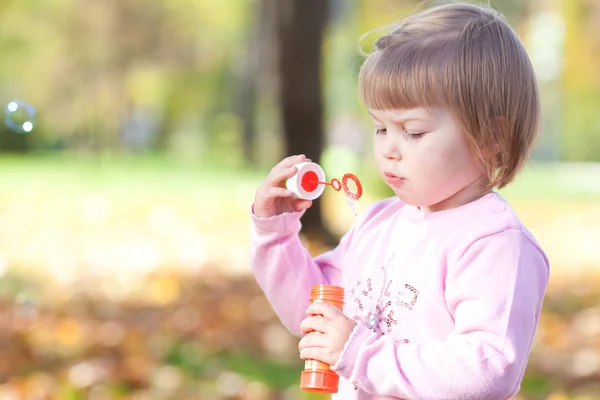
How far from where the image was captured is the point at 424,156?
196 cm

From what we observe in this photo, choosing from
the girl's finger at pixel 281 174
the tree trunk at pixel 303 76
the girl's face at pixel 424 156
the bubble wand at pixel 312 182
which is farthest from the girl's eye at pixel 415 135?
the tree trunk at pixel 303 76

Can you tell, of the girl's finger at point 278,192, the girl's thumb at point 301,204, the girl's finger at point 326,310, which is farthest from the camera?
the girl's thumb at point 301,204

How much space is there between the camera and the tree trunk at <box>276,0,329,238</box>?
8.32 metres

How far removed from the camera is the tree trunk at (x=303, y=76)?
8320mm

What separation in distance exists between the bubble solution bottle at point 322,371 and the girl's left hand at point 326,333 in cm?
2

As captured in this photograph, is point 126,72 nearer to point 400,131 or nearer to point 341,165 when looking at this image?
point 341,165

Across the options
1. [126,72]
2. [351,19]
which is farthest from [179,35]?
[351,19]

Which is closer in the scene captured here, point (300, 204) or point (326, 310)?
point (326, 310)

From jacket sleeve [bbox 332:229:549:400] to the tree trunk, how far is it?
639 centimetres

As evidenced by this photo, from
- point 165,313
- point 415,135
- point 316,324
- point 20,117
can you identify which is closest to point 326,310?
point 316,324

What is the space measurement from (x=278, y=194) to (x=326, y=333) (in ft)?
1.38

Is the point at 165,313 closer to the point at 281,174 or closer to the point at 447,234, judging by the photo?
the point at 281,174

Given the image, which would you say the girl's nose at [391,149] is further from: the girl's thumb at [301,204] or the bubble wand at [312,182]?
the girl's thumb at [301,204]

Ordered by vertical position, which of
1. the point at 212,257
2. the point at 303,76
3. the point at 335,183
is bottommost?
the point at 212,257
